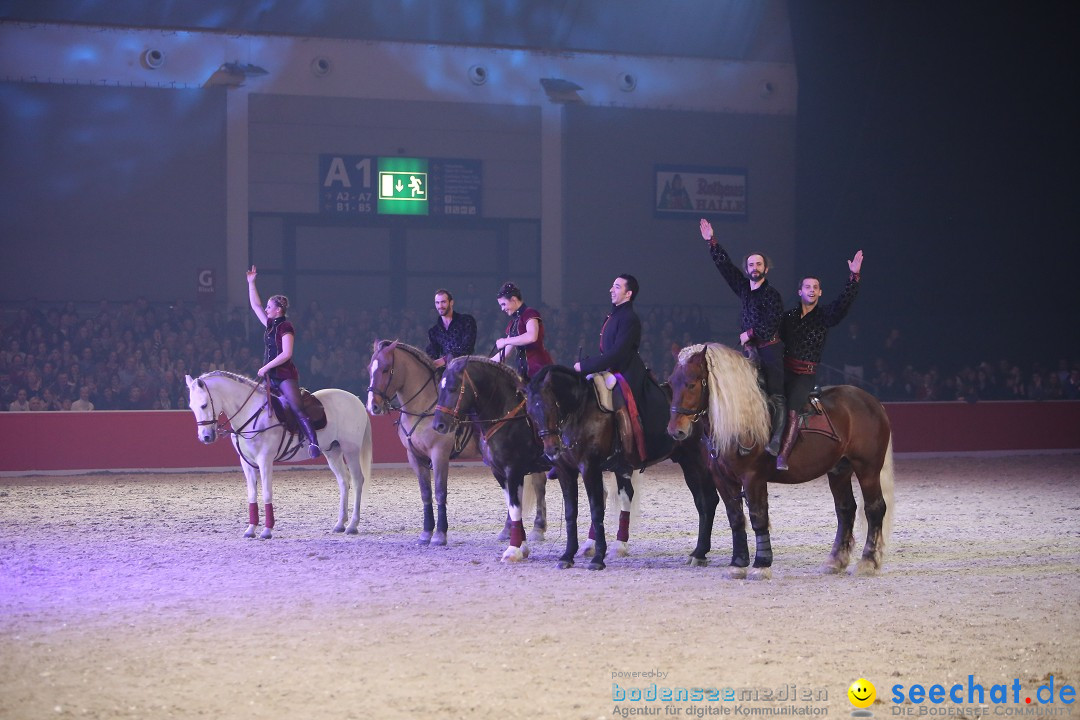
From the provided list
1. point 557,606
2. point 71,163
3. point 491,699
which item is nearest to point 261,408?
point 557,606

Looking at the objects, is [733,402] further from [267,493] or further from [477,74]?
[477,74]

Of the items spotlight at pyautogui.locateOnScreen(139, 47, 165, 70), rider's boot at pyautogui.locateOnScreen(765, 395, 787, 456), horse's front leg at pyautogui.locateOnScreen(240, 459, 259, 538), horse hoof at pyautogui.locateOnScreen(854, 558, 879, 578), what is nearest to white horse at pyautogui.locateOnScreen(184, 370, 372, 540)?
horse's front leg at pyautogui.locateOnScreen(240, 459, 259, 538)

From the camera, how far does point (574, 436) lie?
9297 millimetres

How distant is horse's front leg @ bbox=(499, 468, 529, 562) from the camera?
9758 mm

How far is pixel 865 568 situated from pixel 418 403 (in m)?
4.22

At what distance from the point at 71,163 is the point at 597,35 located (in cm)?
1094

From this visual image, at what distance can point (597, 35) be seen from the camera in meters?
24.5

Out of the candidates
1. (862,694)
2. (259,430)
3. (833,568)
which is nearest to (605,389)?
(833,568)

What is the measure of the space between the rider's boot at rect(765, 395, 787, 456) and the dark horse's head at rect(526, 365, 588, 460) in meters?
1.58

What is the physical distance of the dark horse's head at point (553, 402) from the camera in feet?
29.8

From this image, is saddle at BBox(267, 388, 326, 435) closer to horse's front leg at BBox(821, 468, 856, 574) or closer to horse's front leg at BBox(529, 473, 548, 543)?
horse's front leg at BBox(529, 473, 548, 543)

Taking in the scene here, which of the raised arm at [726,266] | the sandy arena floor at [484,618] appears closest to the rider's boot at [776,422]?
the raised arm at [726,266]

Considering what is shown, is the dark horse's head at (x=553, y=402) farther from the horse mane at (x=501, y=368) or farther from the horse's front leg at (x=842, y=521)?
the horse's front leg at (x=842, y=521)

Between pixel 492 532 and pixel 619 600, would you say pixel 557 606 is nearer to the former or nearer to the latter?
pixel 619 600
